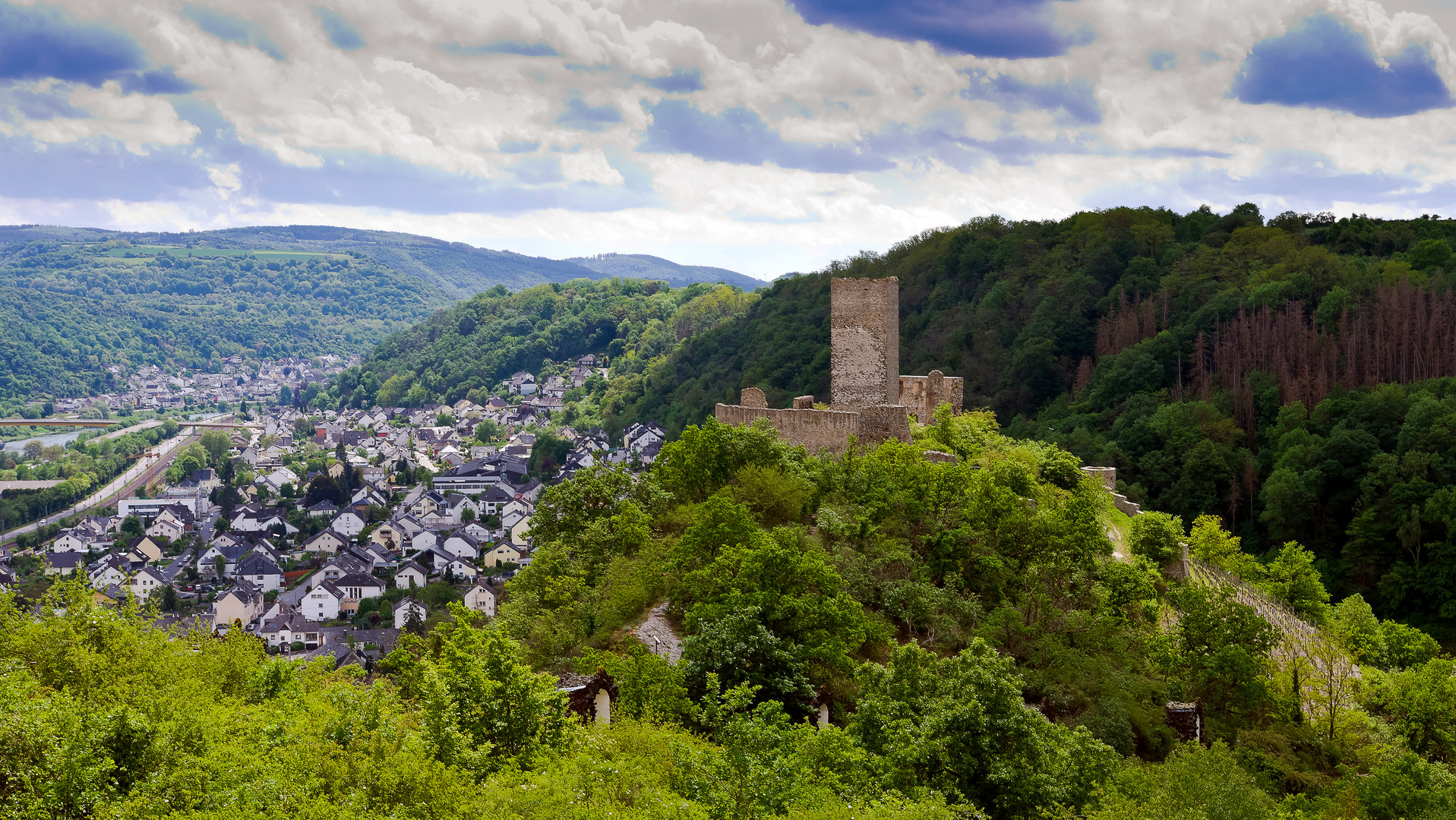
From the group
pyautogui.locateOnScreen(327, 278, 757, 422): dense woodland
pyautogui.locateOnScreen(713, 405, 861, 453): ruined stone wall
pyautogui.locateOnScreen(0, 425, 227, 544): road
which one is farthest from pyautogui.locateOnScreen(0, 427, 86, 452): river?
pyautogui.locateOnScreen(713, 405, 861, 453): ruined stone wall

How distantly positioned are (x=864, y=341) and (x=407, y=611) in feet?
148

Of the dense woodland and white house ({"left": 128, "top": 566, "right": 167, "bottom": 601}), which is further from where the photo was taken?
the dense woodland

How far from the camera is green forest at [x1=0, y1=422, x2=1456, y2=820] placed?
1191 cm

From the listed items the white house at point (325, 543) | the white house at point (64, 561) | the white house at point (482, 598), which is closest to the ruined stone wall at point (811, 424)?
the white house at point (482, 598)

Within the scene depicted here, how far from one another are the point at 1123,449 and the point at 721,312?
87.8m

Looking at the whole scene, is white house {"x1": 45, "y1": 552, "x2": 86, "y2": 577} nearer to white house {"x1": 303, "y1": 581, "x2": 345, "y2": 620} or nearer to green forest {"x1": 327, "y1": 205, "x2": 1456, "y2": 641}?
white house {"x1": 303, "y1": 581, "x2": 345, "y2": 620}

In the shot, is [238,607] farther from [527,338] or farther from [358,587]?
[527,338]

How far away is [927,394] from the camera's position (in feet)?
108

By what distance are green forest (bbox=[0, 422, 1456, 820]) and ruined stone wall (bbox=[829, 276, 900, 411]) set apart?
3297 mm

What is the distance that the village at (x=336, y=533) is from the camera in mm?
70688

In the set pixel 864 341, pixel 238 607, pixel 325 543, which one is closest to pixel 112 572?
pixel 238 607

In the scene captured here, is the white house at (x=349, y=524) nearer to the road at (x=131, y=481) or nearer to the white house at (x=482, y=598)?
the road at (x=131, y=481)

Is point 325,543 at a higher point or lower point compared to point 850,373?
lower

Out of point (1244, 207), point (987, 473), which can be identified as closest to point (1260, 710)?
point (987, 473)
